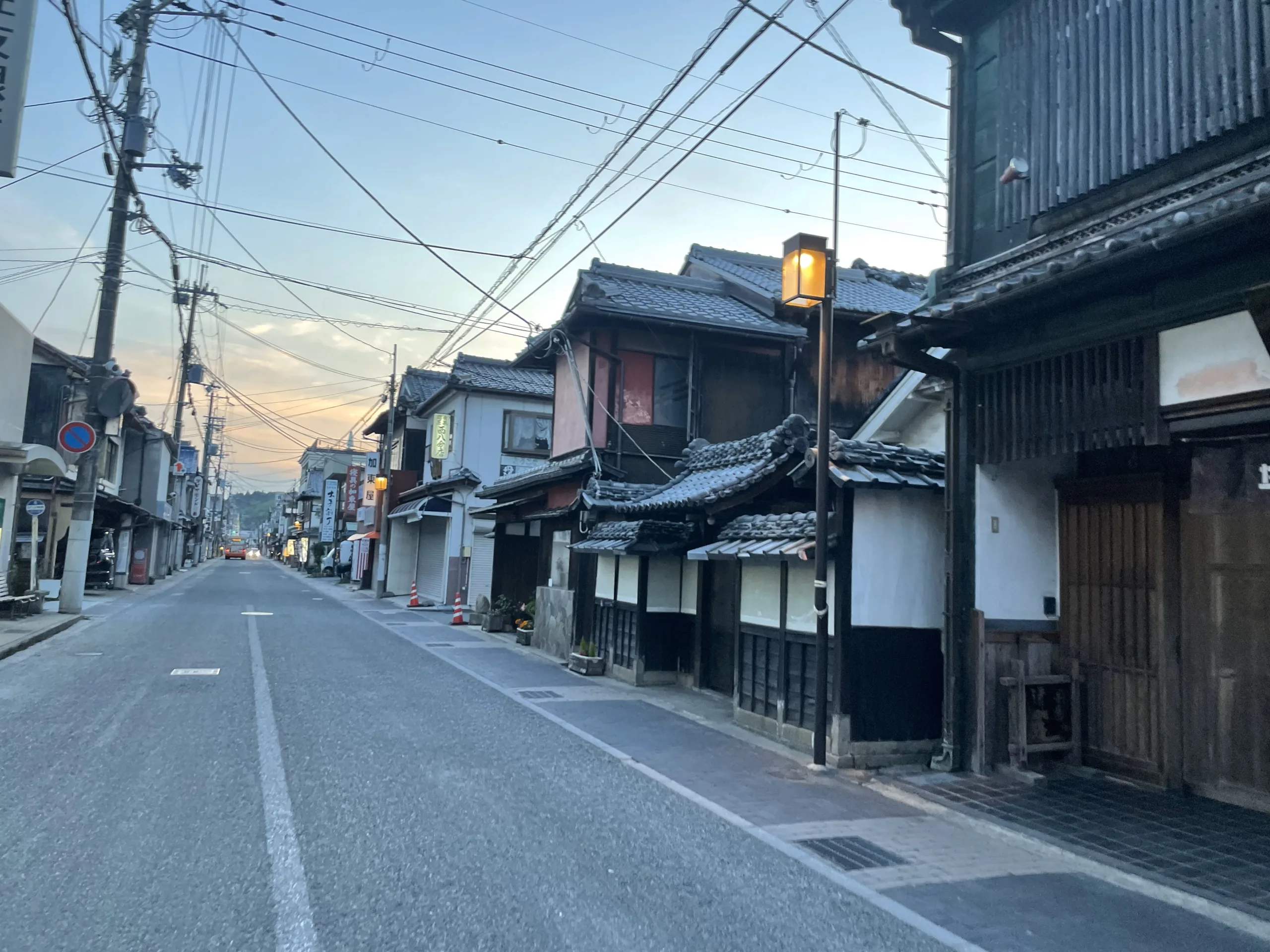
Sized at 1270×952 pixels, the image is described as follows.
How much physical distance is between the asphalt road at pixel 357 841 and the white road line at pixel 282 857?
20mm

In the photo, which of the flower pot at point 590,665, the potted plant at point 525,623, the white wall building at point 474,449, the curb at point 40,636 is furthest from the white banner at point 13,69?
the white wall building at point 474,449

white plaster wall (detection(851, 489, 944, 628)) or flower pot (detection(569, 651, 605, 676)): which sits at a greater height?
white plaster wall (detection(851, 489, 944, 628))

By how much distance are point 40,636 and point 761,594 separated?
15.4 m

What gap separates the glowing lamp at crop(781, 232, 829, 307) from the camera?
9.30 m

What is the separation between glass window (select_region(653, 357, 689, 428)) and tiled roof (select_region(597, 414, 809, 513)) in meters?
1.77

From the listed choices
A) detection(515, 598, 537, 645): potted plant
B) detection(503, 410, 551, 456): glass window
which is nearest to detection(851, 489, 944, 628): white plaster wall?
detection(515, 598, 537, 645): potted plant

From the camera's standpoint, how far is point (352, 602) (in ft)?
111

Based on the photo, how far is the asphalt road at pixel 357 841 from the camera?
4.53 m

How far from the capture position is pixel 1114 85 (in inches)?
315

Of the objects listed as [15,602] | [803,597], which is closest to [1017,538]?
[803,597]

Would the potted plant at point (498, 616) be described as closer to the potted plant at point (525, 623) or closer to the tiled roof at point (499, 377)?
the potted plant at point (525, 623)

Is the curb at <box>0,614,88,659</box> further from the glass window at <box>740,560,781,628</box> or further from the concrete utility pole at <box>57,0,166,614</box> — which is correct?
the glass window at <box>740,560,781,628</box>

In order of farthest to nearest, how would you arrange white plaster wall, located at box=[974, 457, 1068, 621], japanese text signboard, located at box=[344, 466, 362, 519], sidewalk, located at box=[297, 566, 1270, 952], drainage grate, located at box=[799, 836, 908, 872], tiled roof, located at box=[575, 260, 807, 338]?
japanese text signboard, located at box=[344, 466, 362, 519] → tiled roof, located at box=[575, 260, 807, 338] → white plaster wall, located at box=[974, 457, 1068, 621] → drainage grate, located at box=[799, 836, 908, 872] → sidewalk, located at box=[297, 566, 1270, 952]

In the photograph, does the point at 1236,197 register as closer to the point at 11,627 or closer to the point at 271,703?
the point at 271,703
